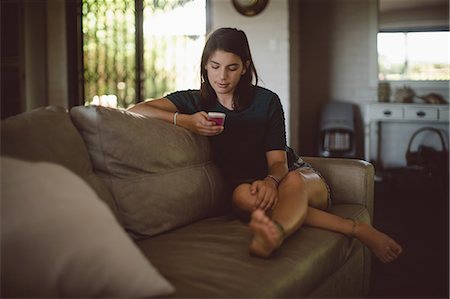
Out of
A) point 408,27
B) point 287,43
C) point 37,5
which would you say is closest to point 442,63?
point 408,27

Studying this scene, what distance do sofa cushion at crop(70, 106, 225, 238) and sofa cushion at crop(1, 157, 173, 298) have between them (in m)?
Result: 0.51

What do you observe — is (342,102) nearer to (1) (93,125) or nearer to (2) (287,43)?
(2) (287,43)

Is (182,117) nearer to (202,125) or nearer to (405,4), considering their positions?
(202,125)

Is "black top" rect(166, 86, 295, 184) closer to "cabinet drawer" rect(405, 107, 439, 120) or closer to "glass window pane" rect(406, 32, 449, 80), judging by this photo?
"cabinet drawer" rect(405, 107, 439, 120)

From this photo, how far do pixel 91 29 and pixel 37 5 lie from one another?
0.50 metres

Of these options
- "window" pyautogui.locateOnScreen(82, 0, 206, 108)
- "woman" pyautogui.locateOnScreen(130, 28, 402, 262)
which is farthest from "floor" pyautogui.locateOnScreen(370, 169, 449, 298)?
"window" pyautogui.locateOnScreen(82, 0, 206, 108)

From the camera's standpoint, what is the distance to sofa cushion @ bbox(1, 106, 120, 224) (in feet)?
4.81

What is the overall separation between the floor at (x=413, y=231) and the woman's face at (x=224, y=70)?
113cm

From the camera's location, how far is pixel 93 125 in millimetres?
1782

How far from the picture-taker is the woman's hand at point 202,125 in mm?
2084

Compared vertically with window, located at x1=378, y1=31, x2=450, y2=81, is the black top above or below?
below

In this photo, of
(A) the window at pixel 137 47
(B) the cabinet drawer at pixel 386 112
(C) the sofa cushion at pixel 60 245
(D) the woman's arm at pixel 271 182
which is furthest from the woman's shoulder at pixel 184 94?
(B) the cabinet drawer at pixel 386 112

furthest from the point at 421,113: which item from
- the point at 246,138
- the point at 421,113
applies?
the point at 246,138

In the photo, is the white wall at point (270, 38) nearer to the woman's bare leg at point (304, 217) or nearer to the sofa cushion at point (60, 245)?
the woman's bare leg at point (304, 217)
